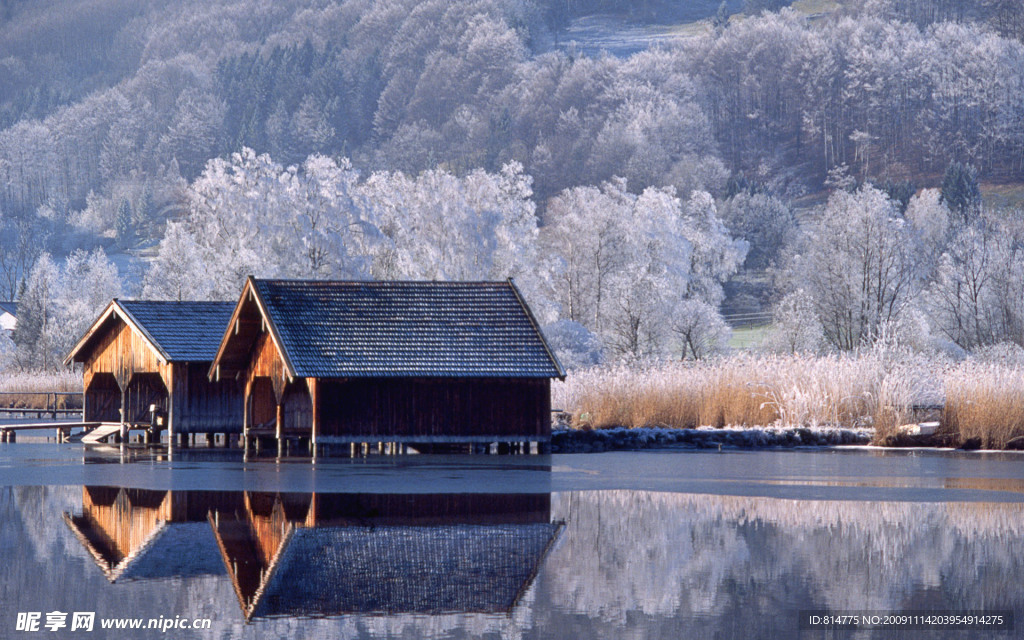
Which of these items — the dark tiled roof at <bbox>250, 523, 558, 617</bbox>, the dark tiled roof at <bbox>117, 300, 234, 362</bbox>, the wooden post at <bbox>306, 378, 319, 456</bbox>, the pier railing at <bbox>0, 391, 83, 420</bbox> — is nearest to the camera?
the dark tiled roof at <bbox>250, 523, 558, 617</bbox>

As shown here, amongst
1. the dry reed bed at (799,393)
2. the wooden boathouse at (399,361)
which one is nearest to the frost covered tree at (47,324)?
the dry reed bed at (799,393)

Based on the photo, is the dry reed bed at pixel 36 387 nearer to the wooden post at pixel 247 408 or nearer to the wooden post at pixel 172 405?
the wooden post at pixel 172 405

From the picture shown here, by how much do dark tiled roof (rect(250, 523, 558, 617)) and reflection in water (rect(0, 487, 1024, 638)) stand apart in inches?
1.5

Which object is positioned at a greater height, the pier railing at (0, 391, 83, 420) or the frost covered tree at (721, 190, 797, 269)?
the frost covered tree at (721, 190, 797, 269)

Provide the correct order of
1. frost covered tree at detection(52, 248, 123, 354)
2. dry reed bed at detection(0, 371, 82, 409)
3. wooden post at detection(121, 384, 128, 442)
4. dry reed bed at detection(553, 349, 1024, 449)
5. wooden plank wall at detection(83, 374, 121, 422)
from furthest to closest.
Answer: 1. frost covered tree at detection(52, 248, 123, 354)
2. dry reed bed at detection(0, 371, 82, 409)
3. wooden plank wall at detection(83, 374, 121, 422)
4. wooden post at detection(121, 384, 128, 442)
5. dry reed bed at detection(553, 349, 1024, 449)

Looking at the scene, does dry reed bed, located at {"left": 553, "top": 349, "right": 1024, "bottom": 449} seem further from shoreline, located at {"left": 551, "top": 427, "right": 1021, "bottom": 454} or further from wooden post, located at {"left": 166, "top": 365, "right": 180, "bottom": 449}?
wooden post, located at {"left": 166, "top": 365, "right": 180, "bottom": 449}

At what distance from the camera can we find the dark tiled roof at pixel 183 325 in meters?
43.1

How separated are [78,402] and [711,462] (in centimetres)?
4305

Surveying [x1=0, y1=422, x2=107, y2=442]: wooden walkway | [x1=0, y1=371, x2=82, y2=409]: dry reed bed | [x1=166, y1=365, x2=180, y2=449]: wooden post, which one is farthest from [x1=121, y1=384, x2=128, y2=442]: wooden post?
[x1=0, y1=371, x2=82, y2=409]: dry reed bed

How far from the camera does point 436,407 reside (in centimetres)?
3812

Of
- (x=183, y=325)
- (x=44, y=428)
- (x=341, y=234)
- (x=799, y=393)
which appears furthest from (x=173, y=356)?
(x=341, y=234)

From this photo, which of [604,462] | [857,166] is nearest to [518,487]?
[604,462]

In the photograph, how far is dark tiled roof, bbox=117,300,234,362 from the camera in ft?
141

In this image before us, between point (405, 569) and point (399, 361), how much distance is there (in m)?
21.6
